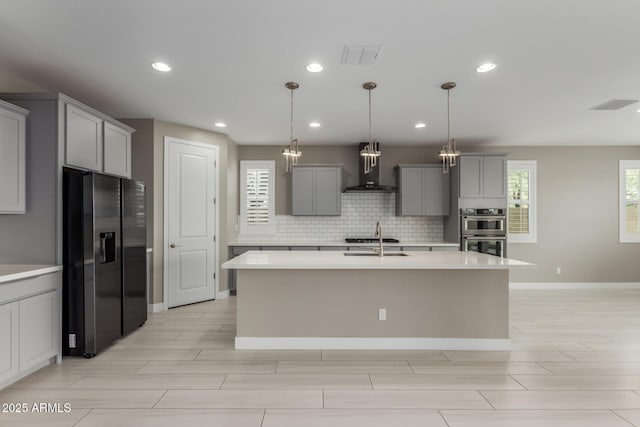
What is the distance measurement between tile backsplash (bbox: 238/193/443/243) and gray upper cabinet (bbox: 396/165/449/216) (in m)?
0.38

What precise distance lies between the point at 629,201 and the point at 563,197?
121 centimetres

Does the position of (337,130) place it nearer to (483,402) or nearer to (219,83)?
(219,83)

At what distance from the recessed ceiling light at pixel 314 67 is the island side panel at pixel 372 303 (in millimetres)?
1899

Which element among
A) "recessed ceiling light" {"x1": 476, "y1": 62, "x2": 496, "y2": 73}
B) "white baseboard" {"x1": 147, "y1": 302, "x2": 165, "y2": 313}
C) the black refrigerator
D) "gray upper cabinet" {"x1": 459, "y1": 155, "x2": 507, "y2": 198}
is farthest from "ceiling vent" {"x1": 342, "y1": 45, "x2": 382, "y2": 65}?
"white baseboard" {"x1": 147, "y1": 302, "x2": 165, "y2": 313}

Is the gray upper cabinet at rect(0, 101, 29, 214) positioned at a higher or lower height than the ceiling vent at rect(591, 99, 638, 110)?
lower

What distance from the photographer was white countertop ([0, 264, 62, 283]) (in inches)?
100

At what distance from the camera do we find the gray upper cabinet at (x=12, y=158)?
281cm

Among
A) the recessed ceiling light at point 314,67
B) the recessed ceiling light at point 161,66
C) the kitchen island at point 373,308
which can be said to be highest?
the recessed ceiling light at point 161,66

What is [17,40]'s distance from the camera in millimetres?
2689

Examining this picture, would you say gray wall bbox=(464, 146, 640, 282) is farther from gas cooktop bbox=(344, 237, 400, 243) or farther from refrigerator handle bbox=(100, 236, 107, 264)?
refrigerator handle bbox=(100, 236, 107, 264)

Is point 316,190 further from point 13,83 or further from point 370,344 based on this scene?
point 13,83

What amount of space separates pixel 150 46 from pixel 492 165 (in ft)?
17.2

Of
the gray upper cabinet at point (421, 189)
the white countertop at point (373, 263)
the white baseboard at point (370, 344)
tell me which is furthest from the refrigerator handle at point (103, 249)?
the gray upper cabinet at point (421, 189)

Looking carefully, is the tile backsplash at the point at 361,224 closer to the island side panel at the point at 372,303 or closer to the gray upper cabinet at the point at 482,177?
the gray upper cabinet at the point at 482,177
